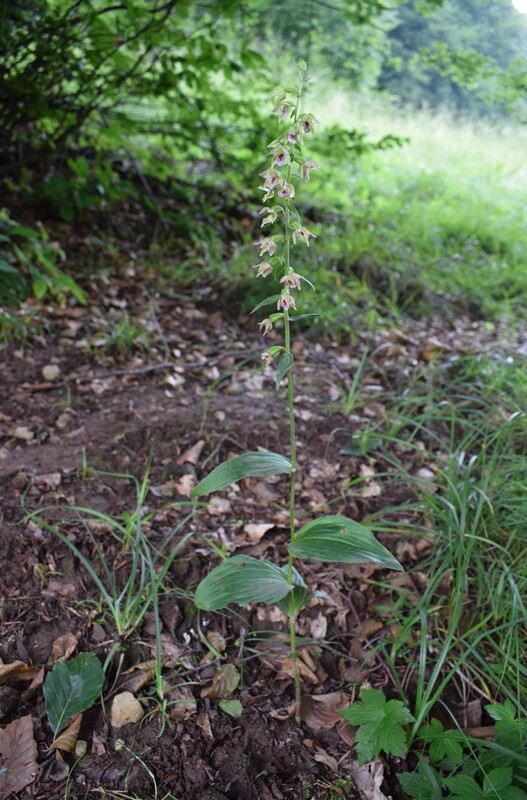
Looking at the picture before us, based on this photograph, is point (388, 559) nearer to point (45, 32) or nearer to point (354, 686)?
point (354, 686)

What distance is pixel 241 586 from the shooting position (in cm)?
123

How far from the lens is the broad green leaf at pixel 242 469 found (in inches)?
45.3

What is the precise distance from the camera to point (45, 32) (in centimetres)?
273

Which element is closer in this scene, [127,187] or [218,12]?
[218,12]

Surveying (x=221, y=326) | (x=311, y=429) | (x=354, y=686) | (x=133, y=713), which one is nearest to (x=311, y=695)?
(x=354, y=686)

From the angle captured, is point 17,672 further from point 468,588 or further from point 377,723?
point 468,588

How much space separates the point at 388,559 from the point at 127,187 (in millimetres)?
3094

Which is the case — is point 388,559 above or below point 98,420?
above

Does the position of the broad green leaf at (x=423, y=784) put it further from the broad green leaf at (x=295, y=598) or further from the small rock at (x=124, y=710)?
the small rock at (x=124, y=710)

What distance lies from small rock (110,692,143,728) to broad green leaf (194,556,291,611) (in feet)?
1.07

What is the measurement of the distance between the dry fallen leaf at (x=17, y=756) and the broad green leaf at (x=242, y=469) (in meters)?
0.67

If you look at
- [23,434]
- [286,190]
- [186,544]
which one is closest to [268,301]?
[286,190]

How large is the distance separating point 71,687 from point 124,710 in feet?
0.45

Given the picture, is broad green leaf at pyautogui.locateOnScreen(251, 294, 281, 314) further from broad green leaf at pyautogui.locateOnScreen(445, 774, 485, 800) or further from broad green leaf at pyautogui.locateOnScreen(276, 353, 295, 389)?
broad green leaf at pyautogui.locateOnScreen(445, 774, 485, 800)
